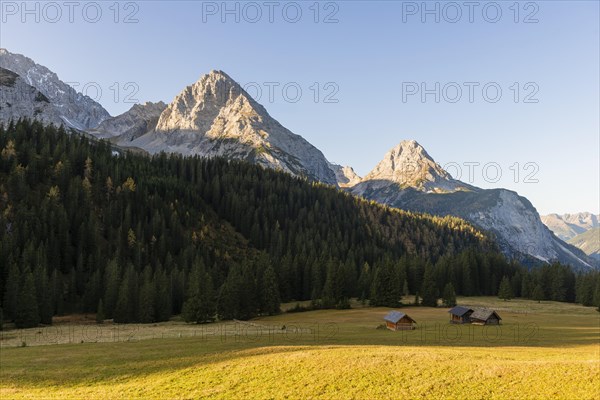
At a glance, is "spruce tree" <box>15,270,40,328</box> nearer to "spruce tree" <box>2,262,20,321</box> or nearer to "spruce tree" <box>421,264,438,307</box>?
"spruce tree" <box>2,262,20,321</box>

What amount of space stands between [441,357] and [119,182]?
172528mm

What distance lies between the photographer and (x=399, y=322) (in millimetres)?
79500

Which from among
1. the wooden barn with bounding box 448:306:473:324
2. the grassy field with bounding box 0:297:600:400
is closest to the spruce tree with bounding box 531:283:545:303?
the wooden barn with bounding box 448:306:473:324

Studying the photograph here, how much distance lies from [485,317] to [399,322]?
991 inches

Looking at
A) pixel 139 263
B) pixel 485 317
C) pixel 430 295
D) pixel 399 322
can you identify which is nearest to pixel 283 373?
pixel 399 322

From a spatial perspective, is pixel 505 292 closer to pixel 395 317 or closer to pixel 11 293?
pixel 395 317

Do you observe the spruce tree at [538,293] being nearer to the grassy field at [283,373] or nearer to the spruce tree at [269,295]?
the spruce tree at [269,295]

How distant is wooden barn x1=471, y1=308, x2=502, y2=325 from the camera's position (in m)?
91.1

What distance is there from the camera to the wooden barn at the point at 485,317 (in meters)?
91.1

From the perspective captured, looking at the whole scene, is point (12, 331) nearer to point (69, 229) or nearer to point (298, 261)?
point (69, 229)

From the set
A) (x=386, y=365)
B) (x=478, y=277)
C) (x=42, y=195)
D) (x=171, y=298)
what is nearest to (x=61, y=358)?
(x=386, y=365)

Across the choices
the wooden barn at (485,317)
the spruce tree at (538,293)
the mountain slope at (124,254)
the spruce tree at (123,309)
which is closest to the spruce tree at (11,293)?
the mountain slope at (124,254)

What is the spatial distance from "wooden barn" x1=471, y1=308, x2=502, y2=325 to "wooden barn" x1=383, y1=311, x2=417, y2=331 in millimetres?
20630

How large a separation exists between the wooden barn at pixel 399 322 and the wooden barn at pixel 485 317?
2063cm
